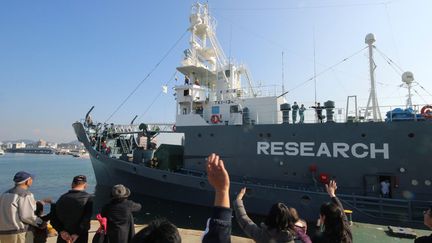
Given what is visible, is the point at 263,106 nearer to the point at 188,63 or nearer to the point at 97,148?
the point at 188,63

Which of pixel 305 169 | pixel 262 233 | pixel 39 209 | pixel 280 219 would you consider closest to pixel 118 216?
pixel 39 209

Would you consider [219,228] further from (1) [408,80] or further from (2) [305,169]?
(1) [408,80]

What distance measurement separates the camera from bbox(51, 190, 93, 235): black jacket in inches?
142

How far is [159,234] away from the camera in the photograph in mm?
1479

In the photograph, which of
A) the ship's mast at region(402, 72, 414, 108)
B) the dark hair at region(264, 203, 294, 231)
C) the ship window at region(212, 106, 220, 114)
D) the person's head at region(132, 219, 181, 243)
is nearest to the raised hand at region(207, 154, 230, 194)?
the person's head at region(132, 219, 181, 243)

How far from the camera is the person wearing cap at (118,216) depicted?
3.39 meters

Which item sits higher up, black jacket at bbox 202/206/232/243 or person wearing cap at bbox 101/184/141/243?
black jacket at bbox 202/206/232/243

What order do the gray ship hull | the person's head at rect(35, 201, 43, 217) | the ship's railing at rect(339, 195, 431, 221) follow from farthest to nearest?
the gray ship hull, the ship's railing at rect(339, 195, 431, 221), the person's head at rect(35, 201, 43, 217)

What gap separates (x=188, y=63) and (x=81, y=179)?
13.2m

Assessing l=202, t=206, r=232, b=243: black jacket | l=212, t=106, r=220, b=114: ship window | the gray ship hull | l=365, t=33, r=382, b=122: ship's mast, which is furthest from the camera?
l=212, t=106, r=220, b=114: ship window

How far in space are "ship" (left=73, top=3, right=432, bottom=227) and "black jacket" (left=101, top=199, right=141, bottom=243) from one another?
25.8 feet

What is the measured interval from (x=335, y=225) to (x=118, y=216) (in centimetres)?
239

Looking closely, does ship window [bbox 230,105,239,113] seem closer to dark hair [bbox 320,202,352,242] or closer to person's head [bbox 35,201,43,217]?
person's head [bbox 35,201,43,217]

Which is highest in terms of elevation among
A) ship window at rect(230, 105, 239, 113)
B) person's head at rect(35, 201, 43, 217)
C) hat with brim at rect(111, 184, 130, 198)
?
ship window at rect(230, 105, 239, 113)
